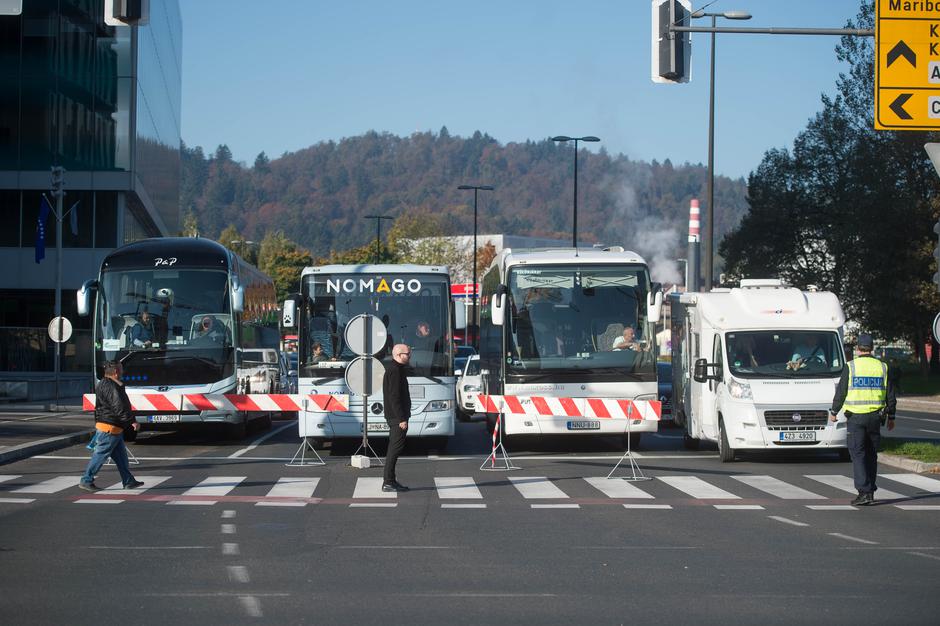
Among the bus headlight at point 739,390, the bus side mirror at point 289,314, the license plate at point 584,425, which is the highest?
the bus side mirror at point 289,314

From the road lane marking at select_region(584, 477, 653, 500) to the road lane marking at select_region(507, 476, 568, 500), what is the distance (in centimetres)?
55

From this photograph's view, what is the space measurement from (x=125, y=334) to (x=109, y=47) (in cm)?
3618

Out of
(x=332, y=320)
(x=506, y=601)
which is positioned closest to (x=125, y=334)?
(x=332, y=320)

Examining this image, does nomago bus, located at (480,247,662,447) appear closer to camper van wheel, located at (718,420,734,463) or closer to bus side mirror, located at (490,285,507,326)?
bus side mirror, located at (490,285,507,326)

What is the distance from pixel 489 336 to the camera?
75.6 feet

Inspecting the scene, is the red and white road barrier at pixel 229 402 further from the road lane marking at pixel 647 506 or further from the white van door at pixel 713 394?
the road lane marking at pixel 647 506

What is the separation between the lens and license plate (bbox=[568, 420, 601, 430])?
20609 millimetres

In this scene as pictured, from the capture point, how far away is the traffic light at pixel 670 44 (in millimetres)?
15344

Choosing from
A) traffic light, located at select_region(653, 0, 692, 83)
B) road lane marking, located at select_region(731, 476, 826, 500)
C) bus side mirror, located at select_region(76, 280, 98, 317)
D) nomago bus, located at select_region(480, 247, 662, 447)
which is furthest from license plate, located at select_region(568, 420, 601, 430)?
bus side mirror, located at select_region(76, 280, 98, 317)

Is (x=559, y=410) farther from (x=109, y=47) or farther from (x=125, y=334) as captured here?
(x=109, y=47)

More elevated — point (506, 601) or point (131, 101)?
point (131, 101)

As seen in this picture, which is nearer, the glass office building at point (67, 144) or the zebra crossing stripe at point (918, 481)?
the zebra crossing stripe at point (918, 481)

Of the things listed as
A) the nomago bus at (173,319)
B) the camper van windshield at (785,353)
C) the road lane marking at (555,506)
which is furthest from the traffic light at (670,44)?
the nomago bus at (173,319)

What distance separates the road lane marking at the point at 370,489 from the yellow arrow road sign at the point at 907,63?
24.9ft
